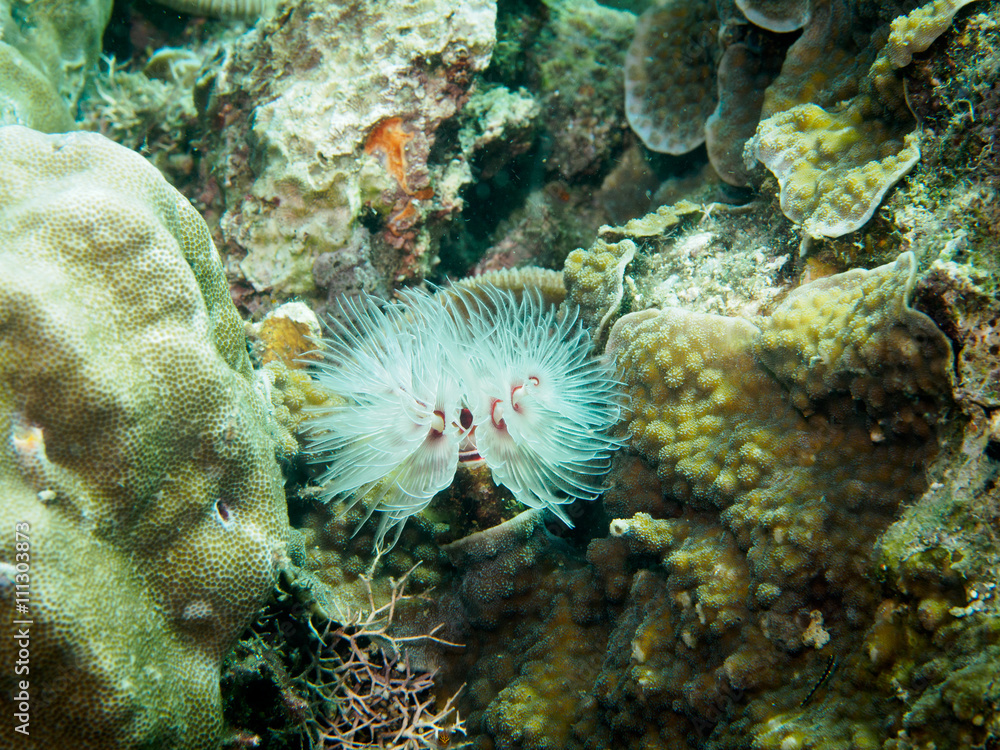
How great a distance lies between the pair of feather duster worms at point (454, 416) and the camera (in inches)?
114

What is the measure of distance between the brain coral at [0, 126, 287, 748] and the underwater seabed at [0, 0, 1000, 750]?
0.04 feet

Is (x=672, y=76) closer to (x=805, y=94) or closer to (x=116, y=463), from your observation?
(x=805, y=94)

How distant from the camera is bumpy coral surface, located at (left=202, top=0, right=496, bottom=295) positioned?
13.3ft

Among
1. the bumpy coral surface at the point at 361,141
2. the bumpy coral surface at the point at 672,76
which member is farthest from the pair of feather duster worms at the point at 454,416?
the bumpy coral surface at the point at 672,76

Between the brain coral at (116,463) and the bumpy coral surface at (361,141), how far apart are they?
179 centimetres

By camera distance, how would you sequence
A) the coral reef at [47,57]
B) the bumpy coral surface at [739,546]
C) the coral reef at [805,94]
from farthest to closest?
the coral reef at [47,57] < the coral reef at [805,94] < the bumpy coral surface at [739,546]

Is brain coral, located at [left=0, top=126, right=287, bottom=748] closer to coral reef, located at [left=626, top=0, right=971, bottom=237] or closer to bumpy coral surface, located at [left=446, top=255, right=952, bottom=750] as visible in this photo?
bumpy coral surface, located at [left=446, top=255, right=952, bottom=750]

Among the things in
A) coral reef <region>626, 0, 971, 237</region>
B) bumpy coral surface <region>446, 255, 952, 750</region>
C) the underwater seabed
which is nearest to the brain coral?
the underwater seabed

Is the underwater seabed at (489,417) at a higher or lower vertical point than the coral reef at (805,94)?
lower

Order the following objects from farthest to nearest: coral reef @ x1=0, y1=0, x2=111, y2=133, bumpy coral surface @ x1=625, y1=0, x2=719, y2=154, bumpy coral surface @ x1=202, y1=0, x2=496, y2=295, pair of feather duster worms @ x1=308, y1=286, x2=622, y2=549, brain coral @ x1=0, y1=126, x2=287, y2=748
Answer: bumpy coral surface @ x1=625, y1=0, x2=719, y2=154 < coral reef @ x1=0, y1=0, x2=111, y2=133 < bumpy coral surface @ x1=202, y1=0, x2=496, y2=295 < pair of feather duster worms @ x1=308, y1=286, x2=622, y2=549 < brain coral @ x1=0, y1=126, x2=287, y2=748

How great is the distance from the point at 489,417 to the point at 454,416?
0.19 m

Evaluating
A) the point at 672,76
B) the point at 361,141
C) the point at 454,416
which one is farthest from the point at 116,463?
the point at 672,76

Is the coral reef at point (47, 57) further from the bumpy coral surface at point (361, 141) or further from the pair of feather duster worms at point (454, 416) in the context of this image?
the pair of feather duster worms at point (454, 416)

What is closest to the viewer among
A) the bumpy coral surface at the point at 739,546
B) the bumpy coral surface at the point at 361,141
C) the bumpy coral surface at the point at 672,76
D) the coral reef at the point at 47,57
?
the bumpy coral surface at the point at 739,546
